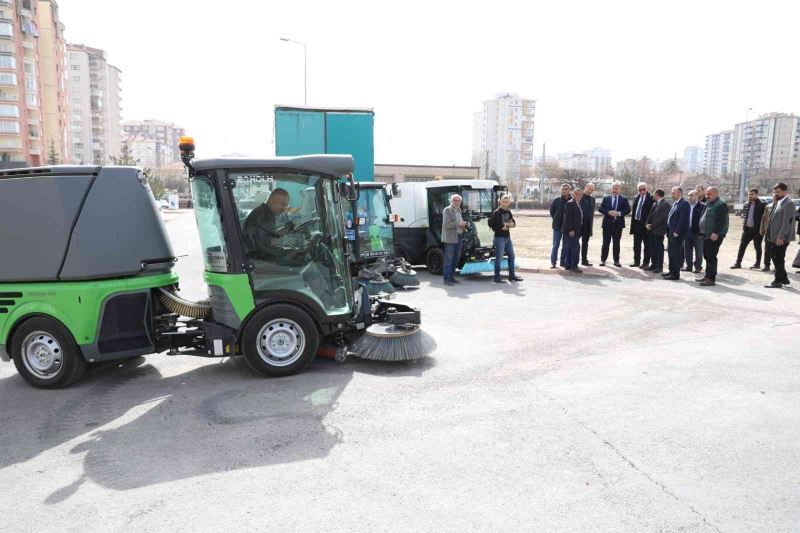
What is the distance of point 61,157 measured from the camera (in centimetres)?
7444

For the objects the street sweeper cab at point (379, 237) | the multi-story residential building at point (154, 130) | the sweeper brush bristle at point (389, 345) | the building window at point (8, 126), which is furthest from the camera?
the multi-story residential building at point (154, 130)

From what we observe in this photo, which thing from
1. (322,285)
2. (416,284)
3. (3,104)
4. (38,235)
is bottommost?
(416,284)

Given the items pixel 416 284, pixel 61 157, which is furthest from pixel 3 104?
pixel 416 284

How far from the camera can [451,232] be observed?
473 inches

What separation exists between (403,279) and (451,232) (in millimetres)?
1465

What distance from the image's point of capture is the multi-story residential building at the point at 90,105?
100875 millimetres

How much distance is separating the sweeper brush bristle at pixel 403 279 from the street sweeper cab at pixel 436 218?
167cm

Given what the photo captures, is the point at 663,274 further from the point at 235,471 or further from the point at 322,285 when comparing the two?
the point at 235,471

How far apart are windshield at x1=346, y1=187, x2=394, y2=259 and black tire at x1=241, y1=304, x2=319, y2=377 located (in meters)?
6.12

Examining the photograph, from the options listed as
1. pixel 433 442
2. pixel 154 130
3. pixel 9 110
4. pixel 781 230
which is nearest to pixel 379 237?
pixel 781 230

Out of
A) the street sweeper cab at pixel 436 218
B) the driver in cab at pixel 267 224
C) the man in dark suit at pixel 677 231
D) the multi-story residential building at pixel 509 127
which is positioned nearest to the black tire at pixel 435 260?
the street sweeper cab at pixel 436 218

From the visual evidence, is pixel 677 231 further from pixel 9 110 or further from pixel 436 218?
pixel 9 110

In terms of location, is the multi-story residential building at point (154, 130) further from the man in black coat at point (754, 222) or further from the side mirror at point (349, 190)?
the side mirror at point (349, 190)

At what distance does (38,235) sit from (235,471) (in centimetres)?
323
